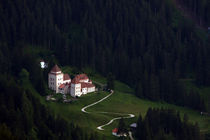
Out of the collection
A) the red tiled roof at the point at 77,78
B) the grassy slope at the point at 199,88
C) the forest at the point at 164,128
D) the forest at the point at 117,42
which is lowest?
the forest at the point at 164,128

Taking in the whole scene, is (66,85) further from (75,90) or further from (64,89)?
(75,90)

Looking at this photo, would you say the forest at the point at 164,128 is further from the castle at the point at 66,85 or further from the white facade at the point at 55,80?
the white facade at the point at 55,80

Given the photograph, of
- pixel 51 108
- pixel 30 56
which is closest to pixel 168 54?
pixel 30 56

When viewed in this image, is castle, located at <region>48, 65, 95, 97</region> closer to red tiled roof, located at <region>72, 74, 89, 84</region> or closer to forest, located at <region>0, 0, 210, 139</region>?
red tiled roof, located at <region>72, 74, 89, 84</region>

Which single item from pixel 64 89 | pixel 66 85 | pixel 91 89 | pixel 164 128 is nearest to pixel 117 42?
pixel 91 89

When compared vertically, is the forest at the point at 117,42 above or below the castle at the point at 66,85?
above

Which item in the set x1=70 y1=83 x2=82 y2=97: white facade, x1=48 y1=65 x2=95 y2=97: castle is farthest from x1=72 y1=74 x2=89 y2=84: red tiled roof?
x1=70 y1=83 x2=82 y2=97: white facade

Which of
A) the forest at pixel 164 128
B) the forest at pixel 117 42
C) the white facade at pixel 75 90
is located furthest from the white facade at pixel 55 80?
the forest at pixel 164 128
